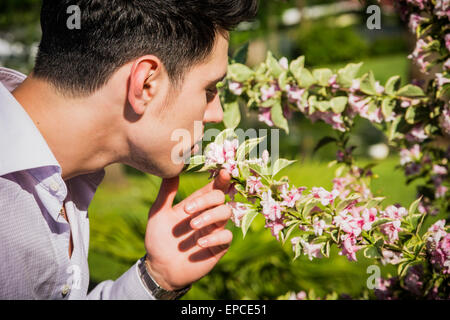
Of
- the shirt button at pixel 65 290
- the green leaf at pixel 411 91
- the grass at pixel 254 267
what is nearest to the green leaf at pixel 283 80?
the green leaf at pixel 411 91

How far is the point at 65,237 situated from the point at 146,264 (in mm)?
386

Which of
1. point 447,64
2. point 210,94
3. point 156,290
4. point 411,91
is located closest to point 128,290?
point 156,290

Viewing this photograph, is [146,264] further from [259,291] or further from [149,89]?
[259,291]

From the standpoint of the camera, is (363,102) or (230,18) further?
(363,102)

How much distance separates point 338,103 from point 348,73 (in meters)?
0.13

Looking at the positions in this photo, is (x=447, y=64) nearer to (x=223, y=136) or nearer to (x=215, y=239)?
(x=223, y=136)

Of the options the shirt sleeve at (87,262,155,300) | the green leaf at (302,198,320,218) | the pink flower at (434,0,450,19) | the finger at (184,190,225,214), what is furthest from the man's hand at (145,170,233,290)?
the pink flower at (434,0,450,19)

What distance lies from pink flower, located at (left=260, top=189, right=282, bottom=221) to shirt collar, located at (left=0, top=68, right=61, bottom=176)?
2.47 feet

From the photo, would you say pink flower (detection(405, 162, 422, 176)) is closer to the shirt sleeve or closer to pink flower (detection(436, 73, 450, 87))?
pink flower (detection(436, 73, 450, 87))

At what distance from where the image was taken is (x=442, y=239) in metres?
1.45

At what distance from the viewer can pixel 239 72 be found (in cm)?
203

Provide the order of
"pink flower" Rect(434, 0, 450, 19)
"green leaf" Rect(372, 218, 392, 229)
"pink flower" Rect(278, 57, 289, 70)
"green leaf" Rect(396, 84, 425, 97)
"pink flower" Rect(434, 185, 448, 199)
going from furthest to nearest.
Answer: "pink flower" Rect(434, 185, 448, 199) → "pink flower" Rect(278, 57, 289, 70) → "green leaf" Rect(396, 84, 425, 97) → "pink flower" Rect(434, 0, 450, 19) → "green leaf" Rect(372, 218, 392, 229)

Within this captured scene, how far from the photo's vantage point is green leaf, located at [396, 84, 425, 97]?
1889 mm
